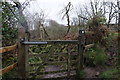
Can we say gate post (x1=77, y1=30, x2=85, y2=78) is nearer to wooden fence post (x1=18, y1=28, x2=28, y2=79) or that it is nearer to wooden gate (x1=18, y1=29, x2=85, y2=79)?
wooden gate (x1=18, y1=29, x2=85, y2=79)

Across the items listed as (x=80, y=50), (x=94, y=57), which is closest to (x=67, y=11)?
(x=94, y=57)

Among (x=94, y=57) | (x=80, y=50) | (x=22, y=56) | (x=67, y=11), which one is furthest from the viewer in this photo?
(x=67, y=11)

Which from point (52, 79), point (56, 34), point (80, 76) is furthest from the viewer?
point (56, 34)

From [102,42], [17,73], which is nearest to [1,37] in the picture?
[17,73]

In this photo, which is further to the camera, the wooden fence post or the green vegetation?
the green vegetation

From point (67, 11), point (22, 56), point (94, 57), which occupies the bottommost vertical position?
point (94, 57)

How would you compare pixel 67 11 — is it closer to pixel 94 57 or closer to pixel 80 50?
pixel 94 57

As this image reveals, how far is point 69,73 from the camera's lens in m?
3.10

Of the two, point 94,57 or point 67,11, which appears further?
point 67,11

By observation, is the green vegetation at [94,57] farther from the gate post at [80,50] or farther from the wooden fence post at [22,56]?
the wooden fence post at [22,56]

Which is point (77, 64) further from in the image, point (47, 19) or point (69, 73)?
point (47, 19)

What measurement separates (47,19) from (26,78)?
5.80m

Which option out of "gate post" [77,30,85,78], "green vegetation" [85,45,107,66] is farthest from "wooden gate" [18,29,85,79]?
"green vegetation" [85,45,107,66]

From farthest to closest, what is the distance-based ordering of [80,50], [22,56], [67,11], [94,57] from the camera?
[67,11] → [94,57] → [80,50] → [22,56]
